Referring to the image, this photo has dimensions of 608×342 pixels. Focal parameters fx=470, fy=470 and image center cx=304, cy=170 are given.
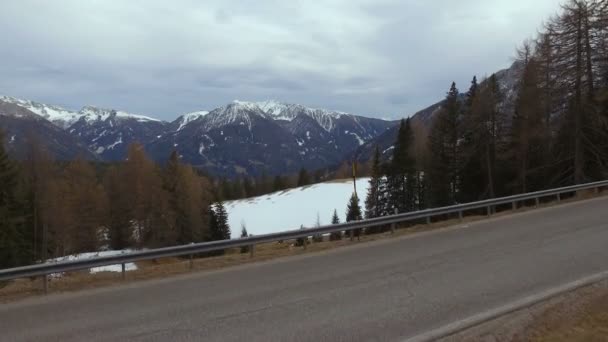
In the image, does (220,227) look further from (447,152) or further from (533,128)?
(533,128)

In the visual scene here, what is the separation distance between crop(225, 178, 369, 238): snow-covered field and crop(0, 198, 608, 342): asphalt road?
169 ft

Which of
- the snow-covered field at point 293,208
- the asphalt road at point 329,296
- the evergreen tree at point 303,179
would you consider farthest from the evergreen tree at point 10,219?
the evergreen tree at point 303,179

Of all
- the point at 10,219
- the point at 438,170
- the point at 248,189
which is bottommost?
the point at 10,219

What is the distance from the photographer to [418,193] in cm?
5572

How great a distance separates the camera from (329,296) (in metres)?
8.11

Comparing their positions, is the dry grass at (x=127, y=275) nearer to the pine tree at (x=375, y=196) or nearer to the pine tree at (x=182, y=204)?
the pine tree at (x=182, y=204)

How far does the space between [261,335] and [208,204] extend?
58.6 metres

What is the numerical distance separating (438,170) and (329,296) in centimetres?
4062

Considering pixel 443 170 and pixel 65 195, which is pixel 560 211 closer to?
pixel 443 170

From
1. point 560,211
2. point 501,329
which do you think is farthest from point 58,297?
point 560,211

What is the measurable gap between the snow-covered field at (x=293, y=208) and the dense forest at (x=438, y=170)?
27.4ft

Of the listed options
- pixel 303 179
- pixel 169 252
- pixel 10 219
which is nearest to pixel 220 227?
pixel 10 219

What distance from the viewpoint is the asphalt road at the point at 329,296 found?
6623 millimetres

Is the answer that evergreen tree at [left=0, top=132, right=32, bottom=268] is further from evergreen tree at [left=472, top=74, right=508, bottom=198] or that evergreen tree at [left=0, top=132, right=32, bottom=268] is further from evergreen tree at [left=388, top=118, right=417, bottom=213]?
evergreen tree at [left=388, top=118, right=417, bottom=213]
